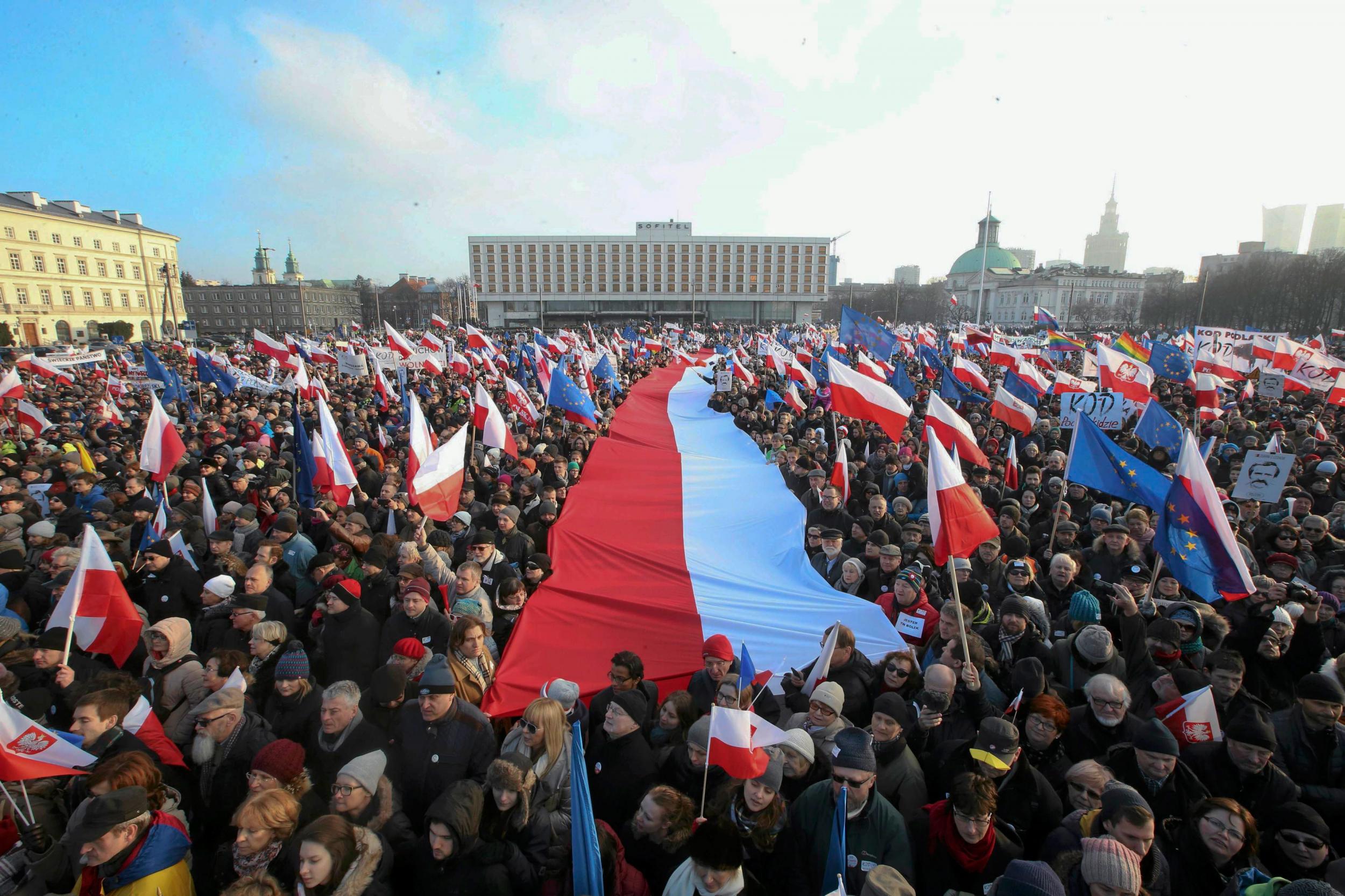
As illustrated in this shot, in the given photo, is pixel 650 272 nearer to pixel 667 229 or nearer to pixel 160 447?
pixel 667 229

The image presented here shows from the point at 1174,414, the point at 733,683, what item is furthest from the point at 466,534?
the point at 1174,414

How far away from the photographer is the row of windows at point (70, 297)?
52.6 m

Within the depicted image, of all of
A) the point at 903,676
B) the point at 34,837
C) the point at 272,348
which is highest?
the point at 272,348

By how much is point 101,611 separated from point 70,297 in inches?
2903

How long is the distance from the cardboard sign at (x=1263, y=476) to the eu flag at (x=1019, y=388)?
19.0ft

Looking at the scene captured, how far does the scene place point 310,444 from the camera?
24.4 feet

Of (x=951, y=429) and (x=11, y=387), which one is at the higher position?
(x=951, y=429)

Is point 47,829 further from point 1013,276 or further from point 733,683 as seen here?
point 1013,276

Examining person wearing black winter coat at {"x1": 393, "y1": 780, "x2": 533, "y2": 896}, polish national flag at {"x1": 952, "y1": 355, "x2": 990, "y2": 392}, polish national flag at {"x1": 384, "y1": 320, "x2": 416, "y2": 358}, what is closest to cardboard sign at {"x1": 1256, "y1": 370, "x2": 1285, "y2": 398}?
polish national flag at {"x1": 952, "y1": 355, "x2": 990, "y2": 392}

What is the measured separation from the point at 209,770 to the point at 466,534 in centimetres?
365

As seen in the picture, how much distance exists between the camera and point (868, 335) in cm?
1435

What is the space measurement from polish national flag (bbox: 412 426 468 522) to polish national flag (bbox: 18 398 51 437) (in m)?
10.4

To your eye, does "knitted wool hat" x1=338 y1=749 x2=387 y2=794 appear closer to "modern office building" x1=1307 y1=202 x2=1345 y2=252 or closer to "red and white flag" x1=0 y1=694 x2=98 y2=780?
"red and white flag" x1=0 y1=694 x2=98 y2=780

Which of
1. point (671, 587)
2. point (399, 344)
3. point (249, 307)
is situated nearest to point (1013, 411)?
point (671, 587)
